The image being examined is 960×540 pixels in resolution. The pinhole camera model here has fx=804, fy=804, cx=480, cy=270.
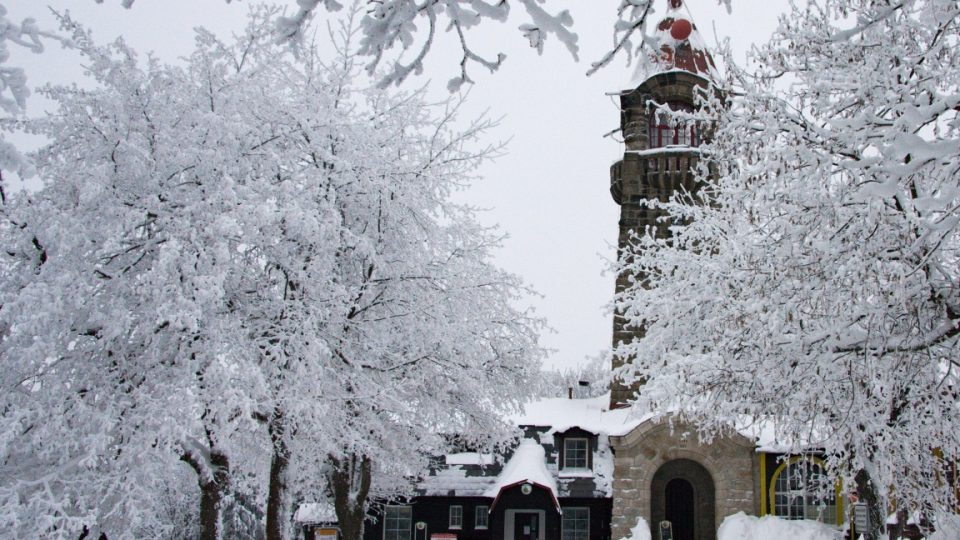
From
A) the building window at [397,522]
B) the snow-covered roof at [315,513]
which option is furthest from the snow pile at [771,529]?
the snow-covered roof at [315,513]

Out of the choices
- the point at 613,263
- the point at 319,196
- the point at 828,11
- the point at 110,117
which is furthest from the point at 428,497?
the point at 828,11

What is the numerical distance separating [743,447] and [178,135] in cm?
1786

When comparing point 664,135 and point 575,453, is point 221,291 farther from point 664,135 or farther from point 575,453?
point 664,135

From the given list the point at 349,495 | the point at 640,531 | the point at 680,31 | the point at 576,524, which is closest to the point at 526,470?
the point at 576,524

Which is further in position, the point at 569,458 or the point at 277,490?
the point at 569,458

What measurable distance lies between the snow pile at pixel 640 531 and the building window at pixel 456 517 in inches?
237

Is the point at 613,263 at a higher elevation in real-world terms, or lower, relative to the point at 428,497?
higher

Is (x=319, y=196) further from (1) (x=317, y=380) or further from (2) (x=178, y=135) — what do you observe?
(1) (x=317, y=380)

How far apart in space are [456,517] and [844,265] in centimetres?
2086

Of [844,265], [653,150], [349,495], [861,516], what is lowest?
[861,516]

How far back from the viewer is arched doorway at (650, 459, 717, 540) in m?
23.6

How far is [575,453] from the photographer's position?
26734 millimetres

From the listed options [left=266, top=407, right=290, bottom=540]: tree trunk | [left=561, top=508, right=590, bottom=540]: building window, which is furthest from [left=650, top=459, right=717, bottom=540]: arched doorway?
[left=266, top=407, right=290, bottom=540]: tree trunk

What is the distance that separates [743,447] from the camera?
2295 centimetres
